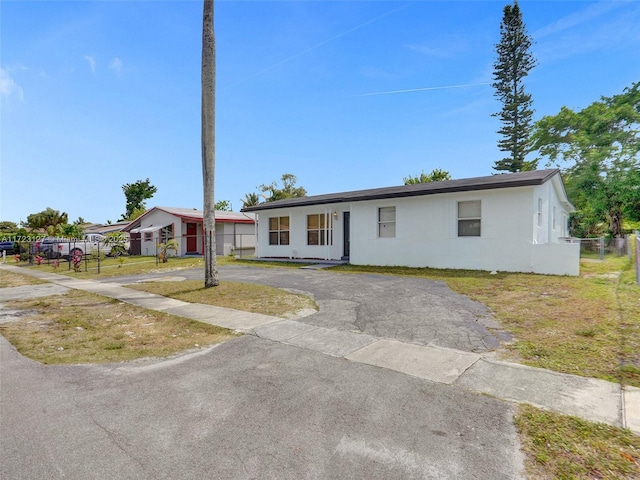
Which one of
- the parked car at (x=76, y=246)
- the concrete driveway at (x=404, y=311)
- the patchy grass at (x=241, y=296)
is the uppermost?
the parked car at (x=76, y=246)

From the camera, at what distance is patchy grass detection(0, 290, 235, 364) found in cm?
→ 481

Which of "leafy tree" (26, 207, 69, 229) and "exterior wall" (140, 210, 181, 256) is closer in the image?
"exterior wall" (140, 210, 181, 256)

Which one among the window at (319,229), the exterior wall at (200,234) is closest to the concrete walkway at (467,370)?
the window at (319,229)

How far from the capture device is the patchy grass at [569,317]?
13.0 ft

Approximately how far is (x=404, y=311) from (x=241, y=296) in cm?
437

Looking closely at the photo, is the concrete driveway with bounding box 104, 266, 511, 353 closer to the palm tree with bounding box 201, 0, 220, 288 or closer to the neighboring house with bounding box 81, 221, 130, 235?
the palm tree with bounding box 201, 0, 220, 288

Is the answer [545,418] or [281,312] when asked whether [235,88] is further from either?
[545,418]

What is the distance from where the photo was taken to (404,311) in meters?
6.77

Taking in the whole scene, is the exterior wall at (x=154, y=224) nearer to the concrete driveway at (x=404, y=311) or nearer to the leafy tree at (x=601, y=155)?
the concrete driveway at (x=404, y=311)

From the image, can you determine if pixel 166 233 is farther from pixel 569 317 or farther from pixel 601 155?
pixel 601 155

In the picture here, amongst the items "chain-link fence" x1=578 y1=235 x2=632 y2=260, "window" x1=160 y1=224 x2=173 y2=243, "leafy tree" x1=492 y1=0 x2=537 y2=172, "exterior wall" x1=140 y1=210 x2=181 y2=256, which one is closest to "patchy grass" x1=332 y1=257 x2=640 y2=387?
"chain-link fence" x1=578 y1=235 x2=632 y2=260

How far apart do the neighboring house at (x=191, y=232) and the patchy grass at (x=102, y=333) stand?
53.3ft

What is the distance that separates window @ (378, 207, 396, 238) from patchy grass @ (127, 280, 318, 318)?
276 inches

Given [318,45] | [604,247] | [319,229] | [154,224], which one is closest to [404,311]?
[319,229]
